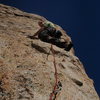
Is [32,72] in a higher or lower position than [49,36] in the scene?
higher

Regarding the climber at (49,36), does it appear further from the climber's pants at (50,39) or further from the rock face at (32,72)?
the rock face at (32,72)

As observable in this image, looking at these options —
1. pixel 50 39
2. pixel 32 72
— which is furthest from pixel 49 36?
pixel 32 72

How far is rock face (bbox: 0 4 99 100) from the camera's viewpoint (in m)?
8.69

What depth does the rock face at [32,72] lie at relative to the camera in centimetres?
869

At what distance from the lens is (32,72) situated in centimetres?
1004

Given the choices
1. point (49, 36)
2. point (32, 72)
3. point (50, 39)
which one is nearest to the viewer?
point (32, 72)

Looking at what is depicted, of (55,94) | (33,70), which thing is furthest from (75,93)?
(33,70)

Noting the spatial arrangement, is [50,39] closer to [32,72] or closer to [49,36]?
[49,36]

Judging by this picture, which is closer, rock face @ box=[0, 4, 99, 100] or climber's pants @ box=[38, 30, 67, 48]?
rock face @ box=[0, 4, 99, 100]

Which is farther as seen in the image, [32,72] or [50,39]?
[50,39]

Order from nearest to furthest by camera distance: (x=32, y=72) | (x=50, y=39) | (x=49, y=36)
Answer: (x=32, y=72)
(x=50, y=39)
(x=49, y=36)

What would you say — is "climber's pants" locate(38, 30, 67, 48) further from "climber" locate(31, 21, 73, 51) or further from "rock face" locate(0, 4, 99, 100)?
"rock face" locate(0, 4, 99, 100)

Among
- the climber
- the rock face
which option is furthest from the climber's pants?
the rock face

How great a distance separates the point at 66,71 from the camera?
12.1 meters
